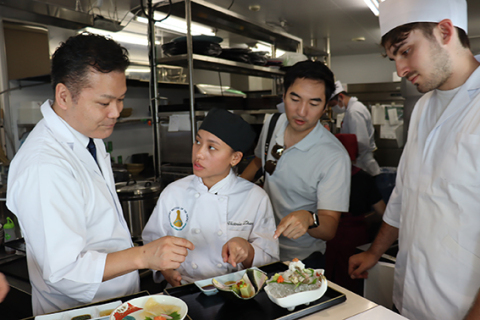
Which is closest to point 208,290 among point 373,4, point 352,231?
point 352,231

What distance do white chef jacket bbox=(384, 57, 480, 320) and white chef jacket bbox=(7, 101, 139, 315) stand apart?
46.9 inches

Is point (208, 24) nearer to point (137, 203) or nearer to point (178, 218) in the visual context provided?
point (137, 203)

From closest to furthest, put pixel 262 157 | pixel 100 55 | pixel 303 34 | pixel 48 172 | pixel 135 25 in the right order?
pixel 48 172
pixel 100 55
pixel 262 157
pixel 135 25
pixel 303 34

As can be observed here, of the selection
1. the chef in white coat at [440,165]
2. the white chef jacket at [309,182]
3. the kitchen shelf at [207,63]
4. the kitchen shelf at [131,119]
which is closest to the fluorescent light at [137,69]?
the kitchen shelf at [131,119]

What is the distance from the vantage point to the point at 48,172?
1154 mm

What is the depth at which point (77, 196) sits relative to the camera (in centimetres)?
123

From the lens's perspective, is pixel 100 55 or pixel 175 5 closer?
pixel 100 55

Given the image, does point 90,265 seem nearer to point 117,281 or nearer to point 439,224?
point 117,281

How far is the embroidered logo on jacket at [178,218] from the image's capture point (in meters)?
1.71

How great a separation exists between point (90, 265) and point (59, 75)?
699mm

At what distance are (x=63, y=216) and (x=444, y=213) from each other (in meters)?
1.36

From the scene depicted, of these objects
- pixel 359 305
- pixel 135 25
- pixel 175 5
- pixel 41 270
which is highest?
pixel 135 25

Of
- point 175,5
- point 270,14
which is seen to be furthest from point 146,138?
point 175,5

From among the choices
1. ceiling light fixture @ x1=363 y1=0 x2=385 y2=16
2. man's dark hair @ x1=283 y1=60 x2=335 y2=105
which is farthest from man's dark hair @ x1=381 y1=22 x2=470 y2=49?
ceiling light fixture @ x1=363 y1=0 x2=385 y2=16
